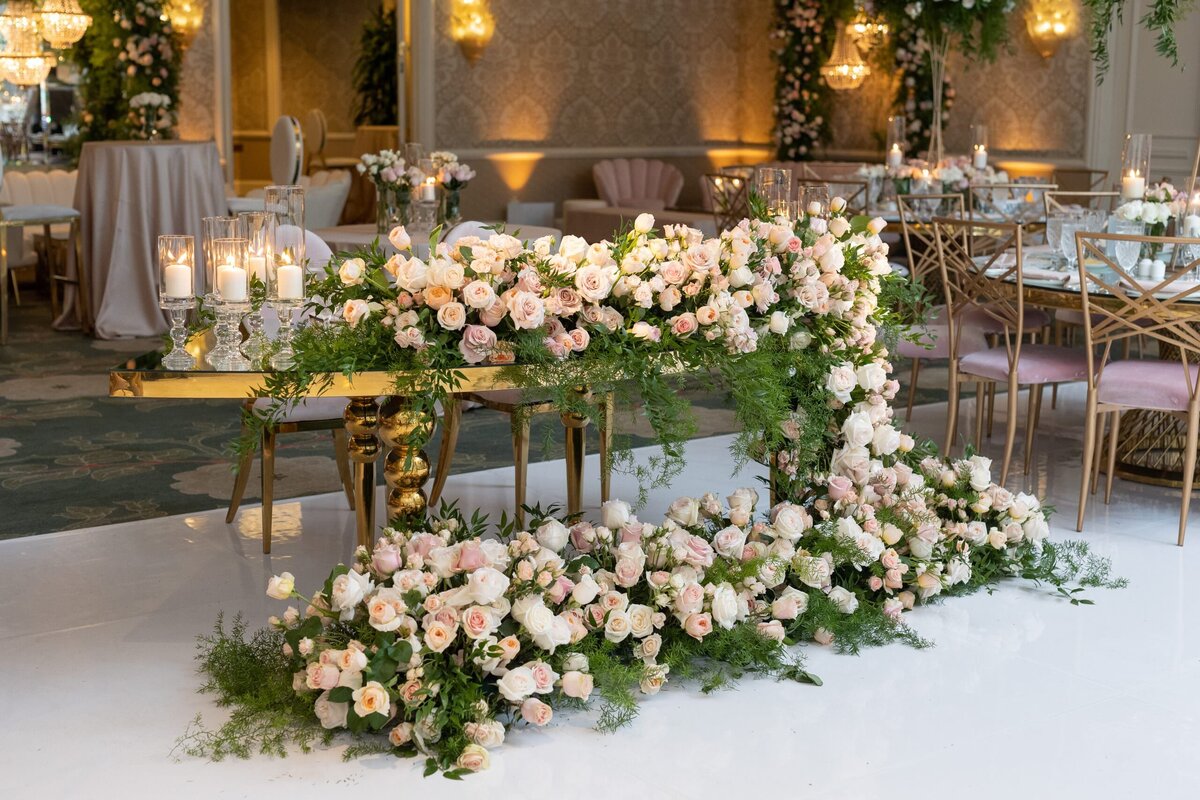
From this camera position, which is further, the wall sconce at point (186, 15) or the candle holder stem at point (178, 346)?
the wall sconce at point (186, 15)

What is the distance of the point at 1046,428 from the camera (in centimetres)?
649

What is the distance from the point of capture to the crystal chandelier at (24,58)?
446 inches

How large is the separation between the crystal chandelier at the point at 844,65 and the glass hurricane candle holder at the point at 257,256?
1003 cm

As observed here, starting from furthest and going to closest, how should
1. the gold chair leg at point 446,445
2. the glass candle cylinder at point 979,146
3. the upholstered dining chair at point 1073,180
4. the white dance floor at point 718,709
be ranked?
the upholstered dining chair at point 1073,180
the glass candle cylinder at point 979,146
the gold chair leg at point 446,445
the white dance floor at point 718,709

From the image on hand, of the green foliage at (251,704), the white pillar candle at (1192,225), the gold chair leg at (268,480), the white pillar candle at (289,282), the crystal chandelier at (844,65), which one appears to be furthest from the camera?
the crystal chandelier at (844,65)

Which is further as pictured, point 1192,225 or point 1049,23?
point 1049,23

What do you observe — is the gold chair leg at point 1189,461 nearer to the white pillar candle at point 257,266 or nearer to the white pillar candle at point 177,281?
the white pillar candle at point 257,266

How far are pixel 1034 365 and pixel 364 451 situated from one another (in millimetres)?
2787

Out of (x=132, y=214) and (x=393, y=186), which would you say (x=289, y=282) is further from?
(x=132, y=214)

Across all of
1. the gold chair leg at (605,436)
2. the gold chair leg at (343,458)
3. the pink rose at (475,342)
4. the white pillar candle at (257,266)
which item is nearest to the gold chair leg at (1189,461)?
the gold chair leg at (605,436)

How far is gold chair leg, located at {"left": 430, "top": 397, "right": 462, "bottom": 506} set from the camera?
463 cm

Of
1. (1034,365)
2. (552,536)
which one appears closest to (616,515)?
(552,536)

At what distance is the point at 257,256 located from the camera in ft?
11.3

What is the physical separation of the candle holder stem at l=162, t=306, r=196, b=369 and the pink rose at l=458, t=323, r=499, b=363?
0.63 metres
